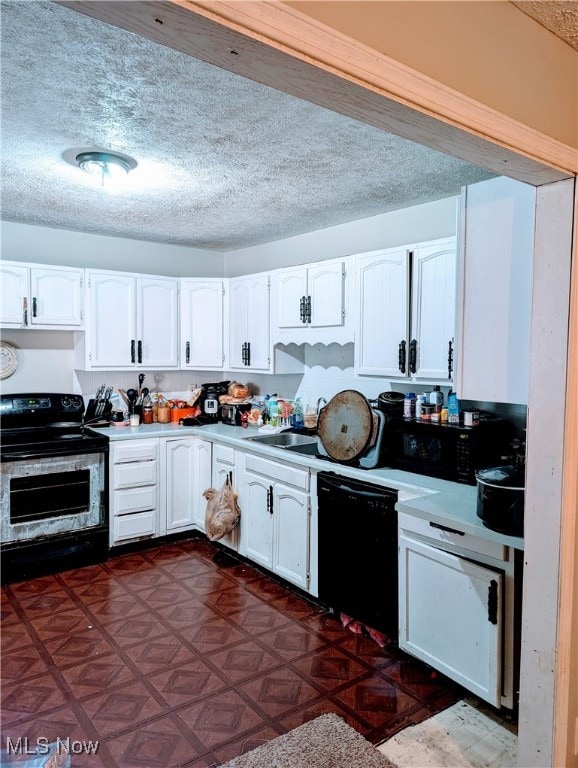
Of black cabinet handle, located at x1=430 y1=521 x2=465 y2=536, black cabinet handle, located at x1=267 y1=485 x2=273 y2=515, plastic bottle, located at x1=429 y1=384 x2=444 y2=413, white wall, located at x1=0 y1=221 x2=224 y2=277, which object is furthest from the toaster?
black cabinet handle, located at x1=430 y1=521 x2=465 y2=536

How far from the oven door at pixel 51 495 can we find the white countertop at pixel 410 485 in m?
0.32

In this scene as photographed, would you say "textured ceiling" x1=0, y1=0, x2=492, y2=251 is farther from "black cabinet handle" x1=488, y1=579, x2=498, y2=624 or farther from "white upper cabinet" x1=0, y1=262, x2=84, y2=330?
"black cabinet handle" x1=488, y1=579, x2=498, y2=624

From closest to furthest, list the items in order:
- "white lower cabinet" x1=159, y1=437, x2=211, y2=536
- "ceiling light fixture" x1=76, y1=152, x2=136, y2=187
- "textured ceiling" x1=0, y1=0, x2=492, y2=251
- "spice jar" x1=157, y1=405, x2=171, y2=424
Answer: "textured ceiling" x1=0, y1=0, x2=492, y2=251, "ceiling light fixture" x1=76, y1=152, x2=136, y2=187, "white lower cabinet" x1=159, y1=437, x2=211, y2=536, "spice jar" x1=157, y1=405, x2=171, y2=424

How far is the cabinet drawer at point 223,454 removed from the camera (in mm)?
3902

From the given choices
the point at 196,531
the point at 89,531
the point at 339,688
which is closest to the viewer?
the point at 339,688

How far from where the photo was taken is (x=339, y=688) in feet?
7.91

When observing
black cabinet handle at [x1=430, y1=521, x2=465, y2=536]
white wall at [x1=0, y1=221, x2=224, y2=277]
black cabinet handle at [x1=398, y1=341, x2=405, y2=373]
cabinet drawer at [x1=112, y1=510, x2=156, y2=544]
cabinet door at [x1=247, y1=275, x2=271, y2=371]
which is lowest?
cabinet drawer at [x1=112, y1=510, x2=156, y2=544]

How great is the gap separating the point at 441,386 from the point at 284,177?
1.51 metres

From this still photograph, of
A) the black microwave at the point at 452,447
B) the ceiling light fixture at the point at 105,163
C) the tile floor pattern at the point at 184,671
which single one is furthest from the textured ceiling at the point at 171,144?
the tile floor pattern at the point at 184,671

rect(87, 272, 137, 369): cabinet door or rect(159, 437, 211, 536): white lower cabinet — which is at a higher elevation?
rect(87, 272, 137, 369): cabinet door

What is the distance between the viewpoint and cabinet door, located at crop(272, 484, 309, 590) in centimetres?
322

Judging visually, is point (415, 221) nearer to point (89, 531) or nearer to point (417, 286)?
point (417, 286)

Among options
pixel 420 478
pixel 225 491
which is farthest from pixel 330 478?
pixel 225 491

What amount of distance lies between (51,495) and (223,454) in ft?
4.04
